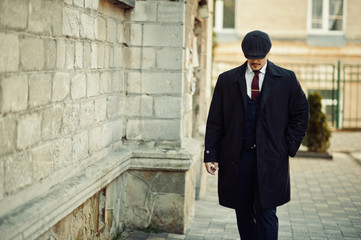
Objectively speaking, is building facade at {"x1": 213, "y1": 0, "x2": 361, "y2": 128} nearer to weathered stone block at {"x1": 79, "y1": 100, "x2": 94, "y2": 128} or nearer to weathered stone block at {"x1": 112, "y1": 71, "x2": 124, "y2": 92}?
A: weathered stone block at {"x1": 112, "y1": 71, "x2": 124, "y2": 92}

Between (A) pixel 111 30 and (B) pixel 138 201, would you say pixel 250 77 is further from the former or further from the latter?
(B) pixel 138 201

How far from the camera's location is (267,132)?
433 cm

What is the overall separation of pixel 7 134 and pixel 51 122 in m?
0.66

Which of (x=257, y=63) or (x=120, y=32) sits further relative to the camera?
(x=120, y=32)

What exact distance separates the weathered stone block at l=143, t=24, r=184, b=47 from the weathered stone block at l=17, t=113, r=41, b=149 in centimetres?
224

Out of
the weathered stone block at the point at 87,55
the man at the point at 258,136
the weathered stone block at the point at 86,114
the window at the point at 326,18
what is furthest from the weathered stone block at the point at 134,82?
the window at the point at 326,18

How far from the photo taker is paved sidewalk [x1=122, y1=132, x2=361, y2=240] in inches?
233

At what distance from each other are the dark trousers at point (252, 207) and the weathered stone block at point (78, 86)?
135cm

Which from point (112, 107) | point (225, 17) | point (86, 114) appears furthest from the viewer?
point (225, 17)

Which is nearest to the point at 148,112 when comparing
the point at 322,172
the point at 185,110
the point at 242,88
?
the point at 185,110

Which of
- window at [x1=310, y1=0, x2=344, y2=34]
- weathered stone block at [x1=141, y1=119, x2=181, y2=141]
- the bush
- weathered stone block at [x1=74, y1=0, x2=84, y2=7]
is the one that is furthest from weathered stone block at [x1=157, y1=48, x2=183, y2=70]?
window at [x1=310, y1=0, x2=344, y2=34]

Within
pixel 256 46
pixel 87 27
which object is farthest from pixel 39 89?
pixel 256 46

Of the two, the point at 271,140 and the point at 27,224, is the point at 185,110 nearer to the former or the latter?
the point at 271,140

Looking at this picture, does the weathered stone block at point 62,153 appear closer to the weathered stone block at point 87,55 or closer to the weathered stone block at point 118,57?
the weathered stone block at point 87,55
